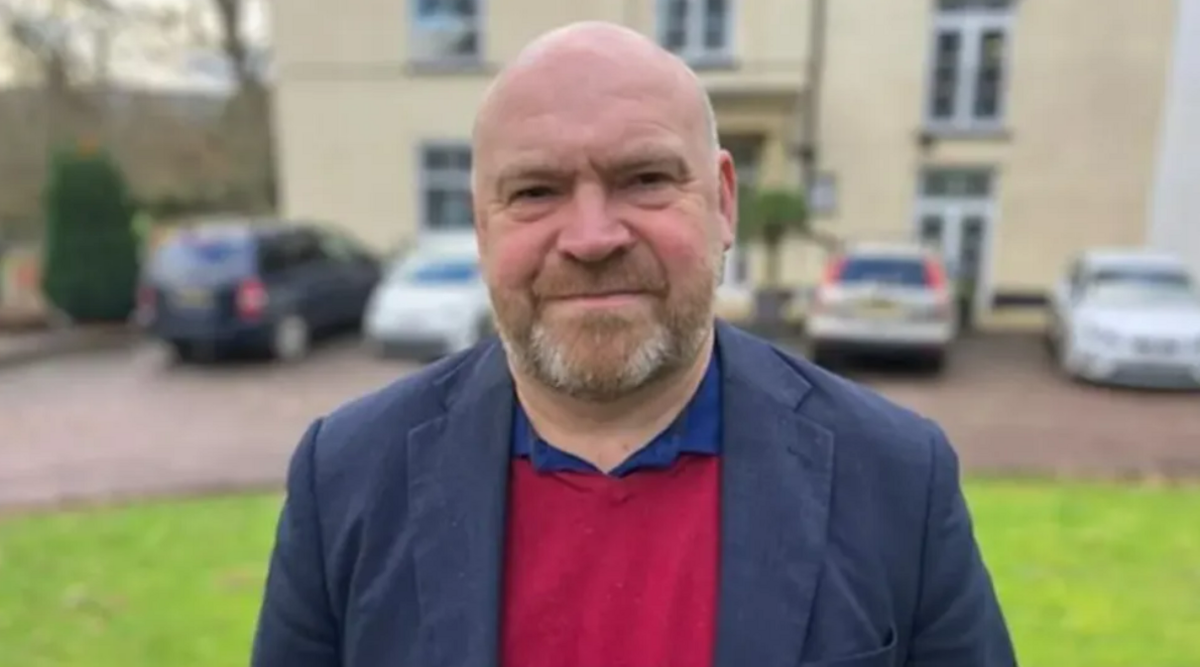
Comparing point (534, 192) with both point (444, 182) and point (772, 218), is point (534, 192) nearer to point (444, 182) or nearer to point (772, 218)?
point (772, 218)

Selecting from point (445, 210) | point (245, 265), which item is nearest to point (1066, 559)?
point (245, 265)

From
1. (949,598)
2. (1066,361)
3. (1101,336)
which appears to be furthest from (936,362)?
(949,598)

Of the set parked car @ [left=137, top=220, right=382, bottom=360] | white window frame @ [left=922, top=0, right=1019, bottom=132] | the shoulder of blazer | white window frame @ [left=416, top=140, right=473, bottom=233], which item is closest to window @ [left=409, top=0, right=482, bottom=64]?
white window frame @ [left=416, top=140, right=473, bottom=233]

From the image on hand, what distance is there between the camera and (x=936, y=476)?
1515 mm

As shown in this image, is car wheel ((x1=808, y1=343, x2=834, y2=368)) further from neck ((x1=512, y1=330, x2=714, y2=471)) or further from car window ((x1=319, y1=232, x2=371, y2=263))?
neck ((x1=512, y1=330, x2=714, y2=471))

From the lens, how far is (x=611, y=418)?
1.51 meters

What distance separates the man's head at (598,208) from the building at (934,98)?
13.8 m

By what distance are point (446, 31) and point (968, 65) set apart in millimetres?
7848

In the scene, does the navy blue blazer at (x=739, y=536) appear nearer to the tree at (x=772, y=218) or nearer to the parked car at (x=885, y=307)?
the parked car at (x=885, y=307)

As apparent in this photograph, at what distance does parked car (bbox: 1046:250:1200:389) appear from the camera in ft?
35.8

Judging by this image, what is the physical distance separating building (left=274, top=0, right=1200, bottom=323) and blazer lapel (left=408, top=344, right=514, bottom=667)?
13.8m

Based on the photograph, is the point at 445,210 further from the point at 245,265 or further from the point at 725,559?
the point at 725,559

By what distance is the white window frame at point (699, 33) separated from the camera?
16.1 metres

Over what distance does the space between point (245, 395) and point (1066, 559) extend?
27.0 ft
